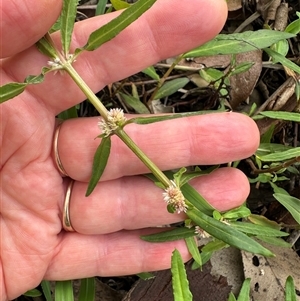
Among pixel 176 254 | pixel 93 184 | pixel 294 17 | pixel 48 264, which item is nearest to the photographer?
pixel 176 254

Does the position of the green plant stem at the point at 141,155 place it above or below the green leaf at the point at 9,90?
below

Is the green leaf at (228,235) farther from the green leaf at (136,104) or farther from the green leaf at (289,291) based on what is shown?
the green leaf at (136,104)

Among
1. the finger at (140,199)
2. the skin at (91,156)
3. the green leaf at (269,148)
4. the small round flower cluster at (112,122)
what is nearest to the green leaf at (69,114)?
the skin at (91,156)

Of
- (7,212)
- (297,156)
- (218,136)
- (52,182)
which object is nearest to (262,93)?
(297,156)

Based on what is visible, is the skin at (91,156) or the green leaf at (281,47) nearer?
the skin at (91,156)

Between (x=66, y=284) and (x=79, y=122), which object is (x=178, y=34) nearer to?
(x=79, y=122)
